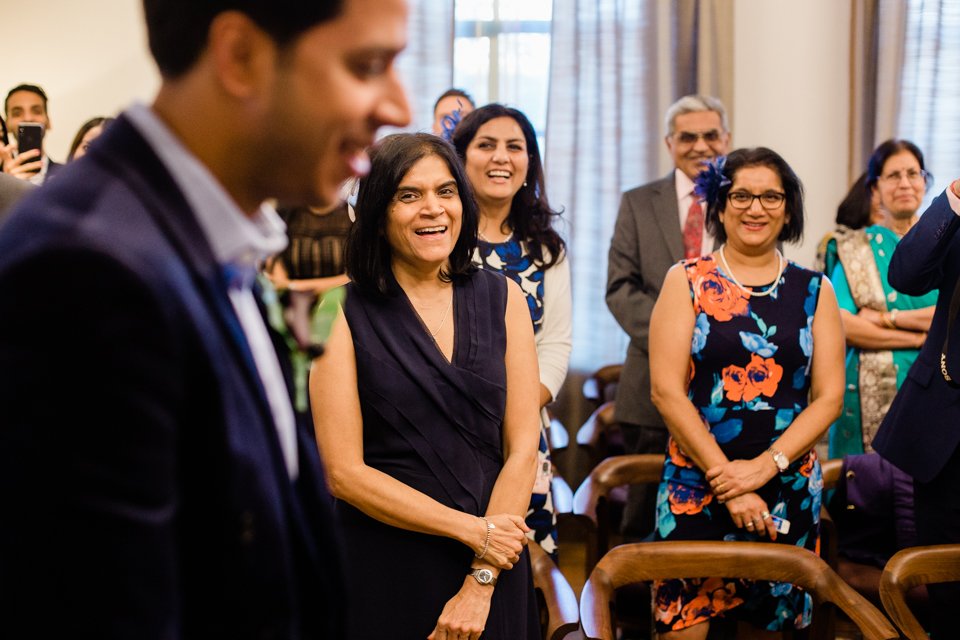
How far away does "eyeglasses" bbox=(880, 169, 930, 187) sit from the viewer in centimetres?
383

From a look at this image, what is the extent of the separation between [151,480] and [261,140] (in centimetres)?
25

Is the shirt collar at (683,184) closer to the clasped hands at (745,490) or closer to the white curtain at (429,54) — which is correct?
the white curtain at (429,54)

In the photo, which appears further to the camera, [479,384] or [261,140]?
[479,384]

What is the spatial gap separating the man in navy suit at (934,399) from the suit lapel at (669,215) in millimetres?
1243

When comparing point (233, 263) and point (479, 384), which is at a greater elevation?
point (233, 263)

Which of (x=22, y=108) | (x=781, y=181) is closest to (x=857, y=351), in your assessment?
(x=781, y=181)

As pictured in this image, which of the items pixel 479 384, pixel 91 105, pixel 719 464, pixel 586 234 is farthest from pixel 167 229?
pixel 91 105

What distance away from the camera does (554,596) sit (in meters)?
2.11

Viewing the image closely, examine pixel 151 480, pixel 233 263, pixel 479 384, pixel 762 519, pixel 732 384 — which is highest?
pixel 233 263

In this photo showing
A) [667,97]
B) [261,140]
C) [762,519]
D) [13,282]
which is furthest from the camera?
[667,97]

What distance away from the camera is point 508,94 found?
505 centimetres

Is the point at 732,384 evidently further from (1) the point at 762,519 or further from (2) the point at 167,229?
(2) the point at 167,229

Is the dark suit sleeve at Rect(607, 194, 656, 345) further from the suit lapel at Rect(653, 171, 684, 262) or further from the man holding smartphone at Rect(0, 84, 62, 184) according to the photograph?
the man holding smartphone at Rect(0, 84, 62, 184)

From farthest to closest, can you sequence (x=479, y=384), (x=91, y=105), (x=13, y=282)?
(x=91, y=105), (x=479, y=384), (x=13, y=282)
